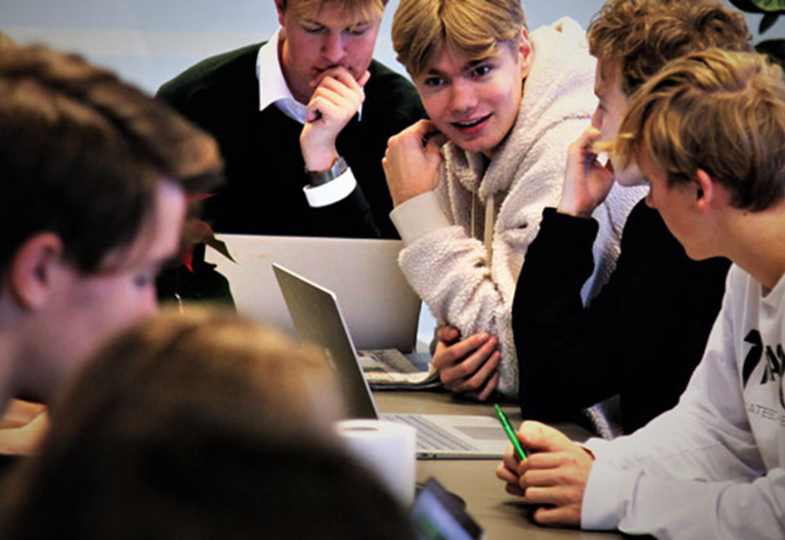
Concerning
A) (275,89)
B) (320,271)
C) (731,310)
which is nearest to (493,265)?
(320,271)

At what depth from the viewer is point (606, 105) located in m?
1.73

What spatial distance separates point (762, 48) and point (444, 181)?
0.97m

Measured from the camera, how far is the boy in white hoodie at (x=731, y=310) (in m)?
1.20

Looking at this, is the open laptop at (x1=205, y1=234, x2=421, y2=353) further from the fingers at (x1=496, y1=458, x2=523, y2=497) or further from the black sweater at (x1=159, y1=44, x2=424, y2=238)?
the fingers at (x1=496, y1=458, x2=523, y2=497)

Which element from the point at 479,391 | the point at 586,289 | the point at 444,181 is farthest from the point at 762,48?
the point at 479,391

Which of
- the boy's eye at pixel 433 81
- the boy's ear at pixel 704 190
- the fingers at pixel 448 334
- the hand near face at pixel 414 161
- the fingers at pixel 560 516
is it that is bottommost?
the fingers at pixel 448 334

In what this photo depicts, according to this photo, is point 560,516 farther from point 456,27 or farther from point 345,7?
point 345,7

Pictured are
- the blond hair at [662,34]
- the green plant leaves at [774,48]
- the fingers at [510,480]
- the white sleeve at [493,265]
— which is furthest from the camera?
the green plant leaves at [774,48]

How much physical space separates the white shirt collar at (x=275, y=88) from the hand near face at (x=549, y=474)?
164 cm

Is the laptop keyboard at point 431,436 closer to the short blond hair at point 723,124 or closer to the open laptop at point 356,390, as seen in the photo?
the open laptop at point 356,390

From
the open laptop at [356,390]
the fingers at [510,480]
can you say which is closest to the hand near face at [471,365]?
the open laptop at [356,390]

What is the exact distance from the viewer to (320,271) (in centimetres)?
208

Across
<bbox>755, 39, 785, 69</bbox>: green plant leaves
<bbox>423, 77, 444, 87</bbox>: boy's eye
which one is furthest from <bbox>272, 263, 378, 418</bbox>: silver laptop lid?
<bbox>755, 39, 785, 69</bbox>: green plant leaves

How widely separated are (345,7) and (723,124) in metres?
1.36
